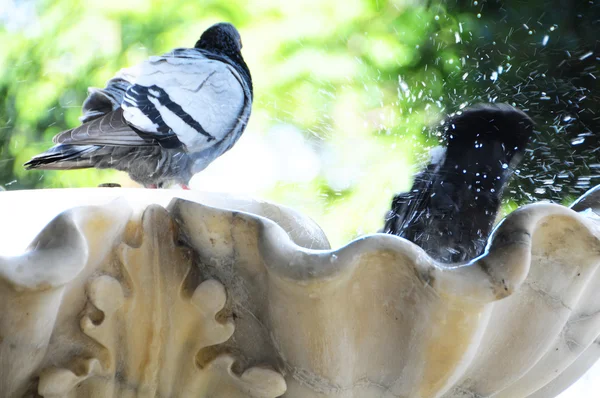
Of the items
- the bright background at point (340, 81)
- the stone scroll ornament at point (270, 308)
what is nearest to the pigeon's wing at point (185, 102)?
the bright background at point (340, 81)

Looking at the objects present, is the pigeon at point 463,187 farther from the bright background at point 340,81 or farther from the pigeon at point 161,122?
the pigeon at point 161,122

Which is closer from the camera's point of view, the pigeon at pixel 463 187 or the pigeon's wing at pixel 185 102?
the pigeon at pixel 463 187

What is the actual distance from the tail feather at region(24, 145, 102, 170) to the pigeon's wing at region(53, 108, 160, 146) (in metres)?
0.02

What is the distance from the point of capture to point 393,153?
1.37 meters

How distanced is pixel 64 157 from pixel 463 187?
89 cm

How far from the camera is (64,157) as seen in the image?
1.55 m

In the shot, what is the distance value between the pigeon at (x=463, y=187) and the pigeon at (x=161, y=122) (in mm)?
600

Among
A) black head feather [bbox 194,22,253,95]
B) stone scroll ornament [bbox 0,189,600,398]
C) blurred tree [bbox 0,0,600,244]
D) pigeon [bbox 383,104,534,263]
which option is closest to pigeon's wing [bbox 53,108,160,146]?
blurred tree [bbox 0,0,600,244]

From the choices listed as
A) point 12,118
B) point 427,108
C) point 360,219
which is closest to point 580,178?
point 427,108

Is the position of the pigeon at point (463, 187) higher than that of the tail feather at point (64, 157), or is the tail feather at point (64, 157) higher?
the pigeon at point (463, 187)

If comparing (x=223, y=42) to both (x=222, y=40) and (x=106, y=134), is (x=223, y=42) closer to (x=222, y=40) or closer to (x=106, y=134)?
(x=222, y=40)

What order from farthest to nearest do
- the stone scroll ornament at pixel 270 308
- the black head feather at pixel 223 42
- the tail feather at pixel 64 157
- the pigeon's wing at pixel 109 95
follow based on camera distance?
the black head feather at pixel 223 42 < the pigeon's wing at pixel 109 95 < the tail feather at pixel 64 157 < the stone scroll ornament at pixel 270 308

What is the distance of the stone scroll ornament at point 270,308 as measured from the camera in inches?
22.5

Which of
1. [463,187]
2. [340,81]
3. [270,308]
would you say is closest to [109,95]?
[340,81]
